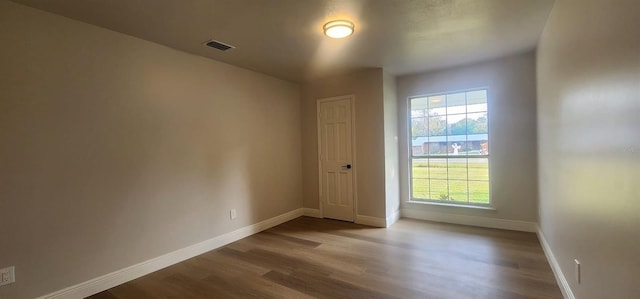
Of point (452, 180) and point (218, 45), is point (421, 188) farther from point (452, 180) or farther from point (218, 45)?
point (218, 45)

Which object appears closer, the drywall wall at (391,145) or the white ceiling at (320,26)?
the white ceiling at (320,26)

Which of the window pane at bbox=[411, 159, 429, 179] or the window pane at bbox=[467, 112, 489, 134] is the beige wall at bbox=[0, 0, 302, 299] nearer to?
the window pane at bbox=[411, 159, 429, 179]

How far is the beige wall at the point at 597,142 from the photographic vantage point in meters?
1.22

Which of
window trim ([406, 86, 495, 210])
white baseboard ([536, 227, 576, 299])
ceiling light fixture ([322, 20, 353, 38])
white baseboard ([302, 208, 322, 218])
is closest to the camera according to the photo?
white baseboard ([536, 227, 576, 299])

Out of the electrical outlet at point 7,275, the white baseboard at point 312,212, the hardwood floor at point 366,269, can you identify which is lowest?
the hardwood floor at point 366,269

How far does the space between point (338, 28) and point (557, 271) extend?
296 cm

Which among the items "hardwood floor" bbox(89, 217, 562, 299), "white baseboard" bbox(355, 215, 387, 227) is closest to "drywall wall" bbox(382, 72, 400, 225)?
"white baseboard" bbox(355, 215, 387, 227)

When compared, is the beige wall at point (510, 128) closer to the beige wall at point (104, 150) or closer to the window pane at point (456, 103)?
the window pane at point (456, 103)

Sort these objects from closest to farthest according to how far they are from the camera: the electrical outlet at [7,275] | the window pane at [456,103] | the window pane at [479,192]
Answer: the electrical outlet at [7,275], the window pane at [479,192], the window pane at [456,103]

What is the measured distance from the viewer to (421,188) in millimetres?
4707

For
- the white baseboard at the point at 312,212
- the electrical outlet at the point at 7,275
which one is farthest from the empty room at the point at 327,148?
the white baseboard at the point at 312,212

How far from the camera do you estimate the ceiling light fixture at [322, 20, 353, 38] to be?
2621 millimetres

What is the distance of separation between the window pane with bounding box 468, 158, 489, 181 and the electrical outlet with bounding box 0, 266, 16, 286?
5.09 meters

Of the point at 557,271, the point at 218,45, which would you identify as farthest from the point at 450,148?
the point at 218,45
